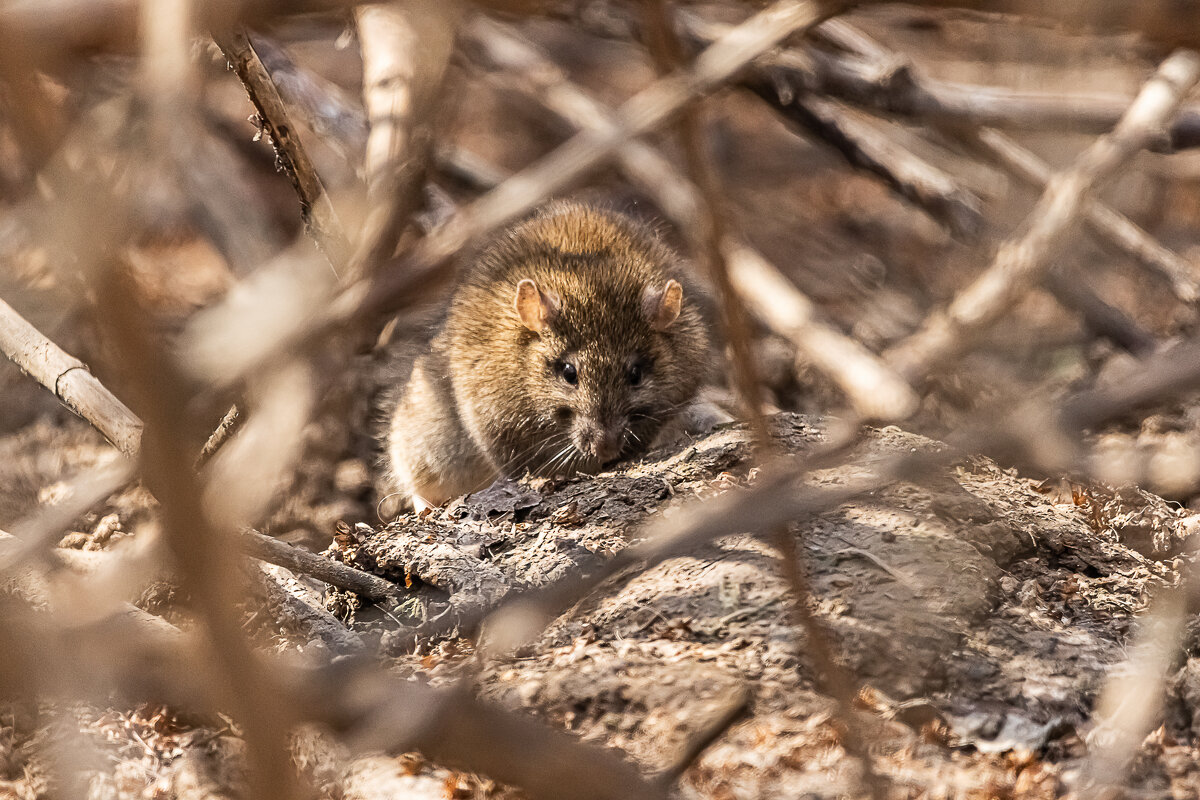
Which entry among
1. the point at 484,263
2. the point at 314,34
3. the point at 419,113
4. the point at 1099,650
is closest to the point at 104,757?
the point at 419,113

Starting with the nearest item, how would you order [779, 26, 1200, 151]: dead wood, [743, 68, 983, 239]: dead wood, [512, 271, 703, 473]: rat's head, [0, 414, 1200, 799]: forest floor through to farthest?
[0, 414, 1200, 799]: forest floor, [512, 271, 703, 473]: rat's head, [779, 26, 1200, 151]: dead wood, [743, 68, 983, 239]: dead wood

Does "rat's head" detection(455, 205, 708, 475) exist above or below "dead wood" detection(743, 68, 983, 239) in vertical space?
below

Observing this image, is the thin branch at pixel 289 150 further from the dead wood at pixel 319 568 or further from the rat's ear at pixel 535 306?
the rat's ear at pixel 535 306

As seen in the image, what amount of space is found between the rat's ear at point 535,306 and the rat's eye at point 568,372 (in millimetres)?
160

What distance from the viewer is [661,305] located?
404cm

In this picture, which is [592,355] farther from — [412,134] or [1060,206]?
[412,134]

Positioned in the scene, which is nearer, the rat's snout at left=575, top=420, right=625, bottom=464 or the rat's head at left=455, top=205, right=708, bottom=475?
the rat's snout at left=575, top=420, right=625, bottom=464

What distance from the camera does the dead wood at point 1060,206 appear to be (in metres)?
4.05

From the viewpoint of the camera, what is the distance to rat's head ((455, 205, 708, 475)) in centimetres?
400

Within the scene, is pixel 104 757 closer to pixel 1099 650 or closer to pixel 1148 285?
pixel 1099 650

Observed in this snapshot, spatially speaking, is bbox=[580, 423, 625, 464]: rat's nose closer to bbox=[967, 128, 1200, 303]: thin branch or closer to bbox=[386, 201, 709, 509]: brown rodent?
bbox=[386, 201, 709, 509]: brown rodent

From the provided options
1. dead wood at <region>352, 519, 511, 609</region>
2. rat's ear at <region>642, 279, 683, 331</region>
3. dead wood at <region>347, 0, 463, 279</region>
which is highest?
rat's ear at <region>642, 279, 683, 331</region>

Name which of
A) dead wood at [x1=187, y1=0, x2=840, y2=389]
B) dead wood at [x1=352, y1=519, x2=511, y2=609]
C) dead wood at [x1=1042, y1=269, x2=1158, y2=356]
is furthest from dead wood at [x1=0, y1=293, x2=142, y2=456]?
dead wood at [x1=1042, y1=269, x2=1158, y2=356]

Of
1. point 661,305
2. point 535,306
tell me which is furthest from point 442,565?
point 661,305
